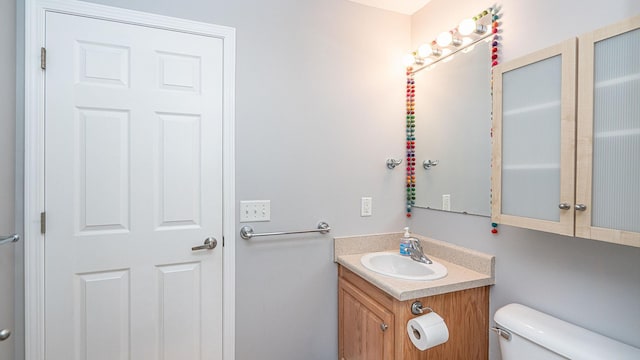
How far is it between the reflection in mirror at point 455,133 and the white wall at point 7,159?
2.02 meters

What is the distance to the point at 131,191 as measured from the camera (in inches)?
58.5

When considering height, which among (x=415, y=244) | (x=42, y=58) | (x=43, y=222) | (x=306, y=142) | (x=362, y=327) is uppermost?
(x=42, y=58)

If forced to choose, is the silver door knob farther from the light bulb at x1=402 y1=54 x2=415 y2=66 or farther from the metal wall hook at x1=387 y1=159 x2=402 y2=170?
the light bulb at x1=402 y1=54 x2=415 y2=66

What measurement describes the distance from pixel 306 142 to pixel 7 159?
131 centimetres

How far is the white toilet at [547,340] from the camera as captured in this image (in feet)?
3.21

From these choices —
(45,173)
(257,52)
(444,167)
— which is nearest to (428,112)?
(444,167)

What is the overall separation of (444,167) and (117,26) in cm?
183

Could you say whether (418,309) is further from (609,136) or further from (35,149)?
(35,149)

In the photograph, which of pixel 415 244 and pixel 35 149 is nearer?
pixel 35 149

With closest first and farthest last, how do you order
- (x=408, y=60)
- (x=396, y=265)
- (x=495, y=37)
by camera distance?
(x=495, y=37), (x=396, y=265), (x=408, y=60)

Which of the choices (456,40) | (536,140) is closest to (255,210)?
(536,140)

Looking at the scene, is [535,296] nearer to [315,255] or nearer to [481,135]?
[481,135]

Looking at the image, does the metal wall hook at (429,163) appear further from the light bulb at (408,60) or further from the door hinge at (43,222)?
the door hinge at (43,222)

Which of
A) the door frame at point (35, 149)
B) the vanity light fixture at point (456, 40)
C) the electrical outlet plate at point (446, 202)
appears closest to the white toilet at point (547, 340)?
the electrical outlet plate at point (446, 202)
